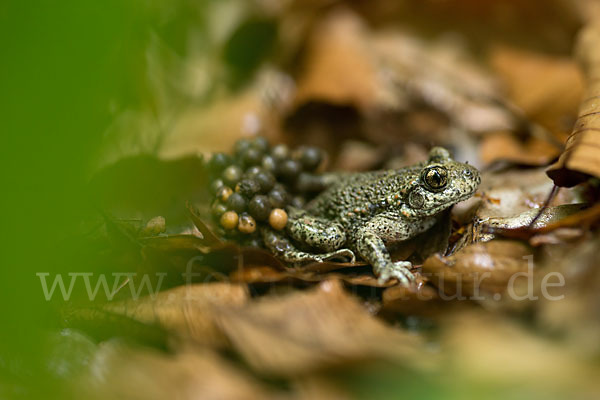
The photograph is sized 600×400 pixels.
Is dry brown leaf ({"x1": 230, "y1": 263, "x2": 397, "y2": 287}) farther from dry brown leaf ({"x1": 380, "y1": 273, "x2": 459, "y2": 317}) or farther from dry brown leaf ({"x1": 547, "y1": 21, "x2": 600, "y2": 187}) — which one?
dry brown leaf ({"x1": 547, "y1": 21, "x2": 600, "y2": 187})

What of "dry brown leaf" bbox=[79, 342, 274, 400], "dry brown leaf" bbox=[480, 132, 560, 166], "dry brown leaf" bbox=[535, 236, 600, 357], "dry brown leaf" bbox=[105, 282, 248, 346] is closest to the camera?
"dry brown leaf" bbox=[535, 236, 600, 357]

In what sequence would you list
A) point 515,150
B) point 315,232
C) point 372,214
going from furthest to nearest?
1. point 515,150
2. point 372,214
3. point 315,232

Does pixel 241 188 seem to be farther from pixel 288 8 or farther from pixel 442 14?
pixel 442 14

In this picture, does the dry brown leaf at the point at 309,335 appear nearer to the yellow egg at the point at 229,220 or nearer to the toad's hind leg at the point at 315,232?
the toad's hind leg at the point at 315,232

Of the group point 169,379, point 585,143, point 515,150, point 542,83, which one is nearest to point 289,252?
point 169,379

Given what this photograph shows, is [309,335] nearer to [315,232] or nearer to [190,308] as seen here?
[190,308]

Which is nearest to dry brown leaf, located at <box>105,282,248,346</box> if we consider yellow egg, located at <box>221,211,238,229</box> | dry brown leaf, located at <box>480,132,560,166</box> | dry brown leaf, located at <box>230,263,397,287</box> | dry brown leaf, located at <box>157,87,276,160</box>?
dry brown leaf, located at <box>230,263,397,287</box>

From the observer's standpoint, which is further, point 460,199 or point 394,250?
point 394,250
